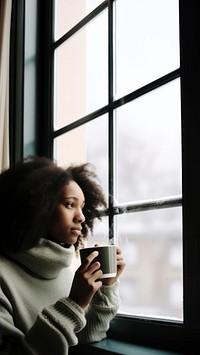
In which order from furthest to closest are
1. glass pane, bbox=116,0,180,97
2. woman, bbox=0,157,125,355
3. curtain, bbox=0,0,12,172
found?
curtain, bbox=0,0,12,172
glass pane, bbox=116,0,180,97
woman, bbox=0,157,125,355

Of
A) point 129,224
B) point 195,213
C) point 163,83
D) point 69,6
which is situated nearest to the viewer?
point 195,213

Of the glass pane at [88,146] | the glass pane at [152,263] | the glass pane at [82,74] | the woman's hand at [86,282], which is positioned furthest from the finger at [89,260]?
the glass pane at [82,74]

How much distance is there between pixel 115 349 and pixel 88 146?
2.26ft

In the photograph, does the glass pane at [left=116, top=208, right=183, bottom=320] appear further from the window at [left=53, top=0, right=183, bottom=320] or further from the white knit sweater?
the white knit sweater

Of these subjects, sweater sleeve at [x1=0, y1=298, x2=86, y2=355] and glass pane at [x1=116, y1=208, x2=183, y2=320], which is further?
glass pane at [x1=116, y1=208, x2=183, y2=320]

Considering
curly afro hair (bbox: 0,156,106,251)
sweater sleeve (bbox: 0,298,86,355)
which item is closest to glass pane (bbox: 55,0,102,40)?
curly afro hair (bbox: 0,156,106,251)

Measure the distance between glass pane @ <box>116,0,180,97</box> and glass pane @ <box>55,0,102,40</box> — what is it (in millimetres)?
245

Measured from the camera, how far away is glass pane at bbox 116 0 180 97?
4.43ft

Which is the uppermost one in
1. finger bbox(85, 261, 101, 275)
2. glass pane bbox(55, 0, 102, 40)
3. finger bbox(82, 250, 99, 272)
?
glass pane bbox(55, 0, 102, 40)

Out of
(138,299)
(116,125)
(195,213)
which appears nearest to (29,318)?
(138,299)

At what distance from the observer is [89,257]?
3.82 ft

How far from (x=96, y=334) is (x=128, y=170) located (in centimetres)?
44

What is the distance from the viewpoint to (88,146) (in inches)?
67.4

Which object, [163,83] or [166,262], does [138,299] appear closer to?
[166,262]
